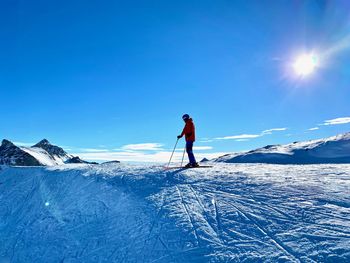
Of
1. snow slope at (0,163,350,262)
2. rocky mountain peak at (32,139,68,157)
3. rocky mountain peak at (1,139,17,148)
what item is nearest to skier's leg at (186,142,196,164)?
snow slope at (0,163,350,262)

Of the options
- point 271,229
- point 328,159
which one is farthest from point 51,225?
point 328,159

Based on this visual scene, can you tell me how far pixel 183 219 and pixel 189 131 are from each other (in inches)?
329

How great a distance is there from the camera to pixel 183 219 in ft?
32.6

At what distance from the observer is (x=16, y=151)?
9662cm

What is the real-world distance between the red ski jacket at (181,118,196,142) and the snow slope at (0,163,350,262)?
90.7 inches

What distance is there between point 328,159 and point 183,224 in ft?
116

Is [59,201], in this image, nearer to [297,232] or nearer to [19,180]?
[19,180]

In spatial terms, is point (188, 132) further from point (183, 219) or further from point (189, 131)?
point (183, 219)

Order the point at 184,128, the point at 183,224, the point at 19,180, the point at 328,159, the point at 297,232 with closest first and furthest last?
the point at 297,232
the point at 183,224
the point at 184,128
the point at 19,180
the point at 328,159

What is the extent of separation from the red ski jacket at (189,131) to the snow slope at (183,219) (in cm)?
230

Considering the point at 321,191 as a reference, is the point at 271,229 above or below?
below

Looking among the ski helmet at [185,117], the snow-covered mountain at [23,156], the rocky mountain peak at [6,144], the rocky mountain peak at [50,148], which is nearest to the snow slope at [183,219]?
the ski helmet at [185,117]

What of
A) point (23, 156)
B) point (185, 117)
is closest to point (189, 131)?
point (185, 117)

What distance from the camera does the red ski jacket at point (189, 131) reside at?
Answer: 696 inches
